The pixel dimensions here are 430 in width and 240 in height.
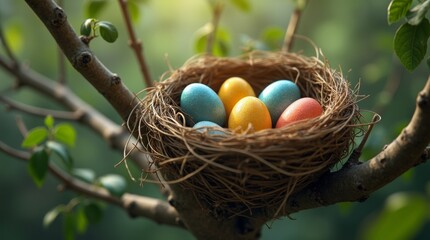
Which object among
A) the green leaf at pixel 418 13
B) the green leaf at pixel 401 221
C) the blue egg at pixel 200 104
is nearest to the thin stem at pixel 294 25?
the blue egg at pixel 200 104

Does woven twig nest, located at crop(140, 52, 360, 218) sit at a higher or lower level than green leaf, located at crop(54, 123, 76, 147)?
higher

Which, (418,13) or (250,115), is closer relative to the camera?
(418,13)

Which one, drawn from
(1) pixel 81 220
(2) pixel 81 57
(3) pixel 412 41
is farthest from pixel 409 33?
(1) pixel 81 220

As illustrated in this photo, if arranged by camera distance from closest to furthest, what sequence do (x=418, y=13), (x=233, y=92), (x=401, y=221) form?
(x=401, y=221)
(x=418, y=13)
(x=233, y=92)

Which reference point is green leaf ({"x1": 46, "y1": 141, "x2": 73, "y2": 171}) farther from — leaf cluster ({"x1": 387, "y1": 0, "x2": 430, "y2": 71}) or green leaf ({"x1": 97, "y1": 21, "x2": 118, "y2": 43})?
leaf cluster ({"x1": 387, "y1": 0, "x2": 430, "y2": 71})

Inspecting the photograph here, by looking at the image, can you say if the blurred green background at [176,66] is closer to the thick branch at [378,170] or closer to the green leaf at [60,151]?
the green leaf at [60,151]

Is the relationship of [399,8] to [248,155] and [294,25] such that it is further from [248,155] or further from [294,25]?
[294,25]

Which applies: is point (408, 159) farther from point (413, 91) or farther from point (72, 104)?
point (413, 91)

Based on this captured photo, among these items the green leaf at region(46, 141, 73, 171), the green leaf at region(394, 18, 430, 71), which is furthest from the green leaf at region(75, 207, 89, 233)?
the green leaf at region(394, 18, 430, 71)
